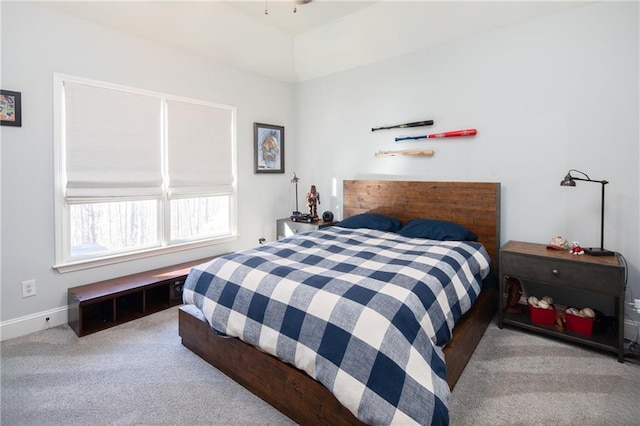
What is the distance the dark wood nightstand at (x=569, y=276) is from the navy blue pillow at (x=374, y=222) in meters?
1.11

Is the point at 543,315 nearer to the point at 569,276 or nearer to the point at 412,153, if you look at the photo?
the point at 569,276

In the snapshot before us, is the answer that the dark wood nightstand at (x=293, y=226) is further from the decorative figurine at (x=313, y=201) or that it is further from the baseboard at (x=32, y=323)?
the baseboard at (x=32, y=323)

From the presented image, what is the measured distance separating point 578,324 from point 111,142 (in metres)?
4.06

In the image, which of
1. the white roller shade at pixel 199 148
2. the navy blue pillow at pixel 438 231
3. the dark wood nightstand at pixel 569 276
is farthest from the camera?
the white roller shade at pixel 199 148

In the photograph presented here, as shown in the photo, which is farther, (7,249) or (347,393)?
(7,249)

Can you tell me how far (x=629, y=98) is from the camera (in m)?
2.51

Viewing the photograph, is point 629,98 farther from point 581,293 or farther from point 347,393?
point 347,393

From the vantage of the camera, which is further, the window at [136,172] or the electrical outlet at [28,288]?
the window at [136,172]

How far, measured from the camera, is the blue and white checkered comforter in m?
1.37

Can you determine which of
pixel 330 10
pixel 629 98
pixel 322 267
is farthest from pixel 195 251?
pixel 629 98

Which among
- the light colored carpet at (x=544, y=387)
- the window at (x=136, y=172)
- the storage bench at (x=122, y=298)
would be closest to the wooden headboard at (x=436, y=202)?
the light colored carpet at (x=544, y=387)

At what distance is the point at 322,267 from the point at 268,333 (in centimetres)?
54

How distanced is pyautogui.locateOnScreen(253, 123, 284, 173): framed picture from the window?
36 cm

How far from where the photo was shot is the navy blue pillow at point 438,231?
300 centimetres
